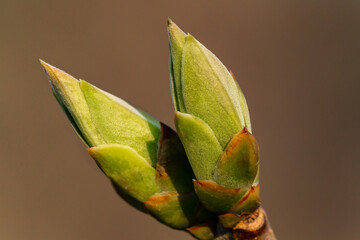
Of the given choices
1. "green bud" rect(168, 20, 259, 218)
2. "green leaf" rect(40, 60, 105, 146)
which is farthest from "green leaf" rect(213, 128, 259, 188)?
"green leaf" rect(40, 60, 105, 146)

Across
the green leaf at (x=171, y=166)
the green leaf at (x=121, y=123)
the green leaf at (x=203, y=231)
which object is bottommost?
the green leaf at (x=203, y=231)

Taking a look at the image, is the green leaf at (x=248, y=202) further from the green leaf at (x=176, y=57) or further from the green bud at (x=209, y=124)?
the green leaf at (x=176, y=57)

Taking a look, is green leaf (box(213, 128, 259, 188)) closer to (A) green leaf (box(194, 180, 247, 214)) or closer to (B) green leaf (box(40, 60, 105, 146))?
(A) green leaf (box(194, 180, 247, 214))

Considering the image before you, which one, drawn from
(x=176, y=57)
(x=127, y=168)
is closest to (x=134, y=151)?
(x=127, y=168)

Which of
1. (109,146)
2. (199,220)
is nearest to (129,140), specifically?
(109,146)

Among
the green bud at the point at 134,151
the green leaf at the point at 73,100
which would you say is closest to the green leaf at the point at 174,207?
the green bud at the point at 134,151

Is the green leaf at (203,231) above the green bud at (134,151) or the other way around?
the other way around

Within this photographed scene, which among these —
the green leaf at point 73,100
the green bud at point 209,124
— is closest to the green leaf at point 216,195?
the green bud at point 209,124

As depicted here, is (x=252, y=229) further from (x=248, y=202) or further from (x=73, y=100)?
(x=73, y=100)
